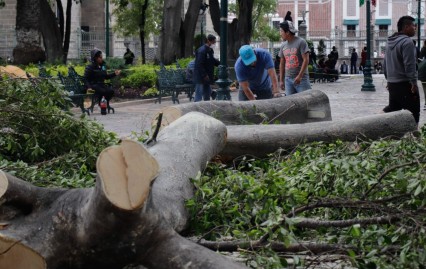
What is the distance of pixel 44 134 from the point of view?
8.31 meters

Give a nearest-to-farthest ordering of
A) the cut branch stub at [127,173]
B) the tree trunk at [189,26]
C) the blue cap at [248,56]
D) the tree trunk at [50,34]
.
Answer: the cut branch stub at [127,173], the blue cap at [248,56], the tree trunk at [50,34], the tree trunk at [189,26]

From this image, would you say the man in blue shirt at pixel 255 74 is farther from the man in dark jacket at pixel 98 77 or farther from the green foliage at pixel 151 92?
the green foliage at pixel 151 92

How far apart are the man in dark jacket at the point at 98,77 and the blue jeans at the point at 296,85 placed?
8.41 m

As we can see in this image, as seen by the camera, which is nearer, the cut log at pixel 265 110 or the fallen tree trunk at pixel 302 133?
the fallen tree trunk at pixel 302 133

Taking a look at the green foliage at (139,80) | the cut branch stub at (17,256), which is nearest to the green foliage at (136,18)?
the green foliage at (139,80)

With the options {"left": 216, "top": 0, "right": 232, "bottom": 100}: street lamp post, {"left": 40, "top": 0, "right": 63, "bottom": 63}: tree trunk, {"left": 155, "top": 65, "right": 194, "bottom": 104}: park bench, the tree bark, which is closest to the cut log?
{"left": 216, "top": 0, "right": 232, "bottom": 100}: street lamp post

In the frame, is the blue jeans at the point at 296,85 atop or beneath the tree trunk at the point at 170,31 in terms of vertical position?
beneath

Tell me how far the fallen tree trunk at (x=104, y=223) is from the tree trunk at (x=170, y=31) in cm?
2935

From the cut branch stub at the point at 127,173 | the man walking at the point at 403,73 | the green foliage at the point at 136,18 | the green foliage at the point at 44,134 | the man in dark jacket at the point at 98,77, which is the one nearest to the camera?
the cut branch stub at the point at 127,173

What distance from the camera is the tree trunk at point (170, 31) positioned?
3516cm

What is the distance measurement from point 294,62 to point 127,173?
9.50m

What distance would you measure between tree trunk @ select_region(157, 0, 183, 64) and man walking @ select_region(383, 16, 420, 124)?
892 inches

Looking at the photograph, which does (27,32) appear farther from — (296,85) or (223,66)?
(296,85)

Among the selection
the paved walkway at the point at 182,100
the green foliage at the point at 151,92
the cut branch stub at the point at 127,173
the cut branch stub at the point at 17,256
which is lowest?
the paved walkway at the point at 182,100
